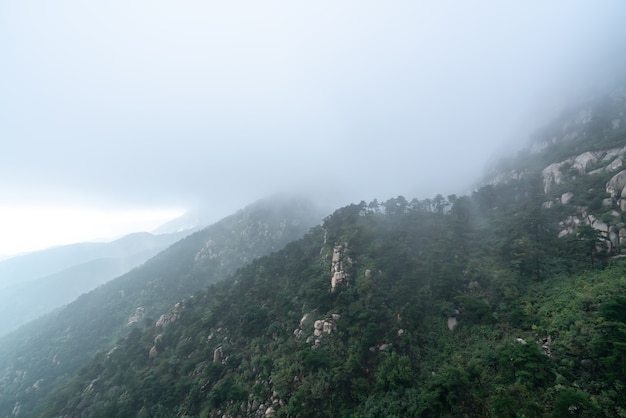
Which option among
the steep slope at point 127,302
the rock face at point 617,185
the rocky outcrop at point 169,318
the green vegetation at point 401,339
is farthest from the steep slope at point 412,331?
the steep slope at point 127,302

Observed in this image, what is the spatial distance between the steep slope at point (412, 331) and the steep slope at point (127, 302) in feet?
105

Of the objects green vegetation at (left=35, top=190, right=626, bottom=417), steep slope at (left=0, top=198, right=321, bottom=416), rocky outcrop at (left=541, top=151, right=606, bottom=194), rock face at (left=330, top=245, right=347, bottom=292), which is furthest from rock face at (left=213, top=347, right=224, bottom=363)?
rocky outcrop at (left=541, top=151, right=606, bottom=194)

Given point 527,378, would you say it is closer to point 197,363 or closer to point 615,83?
point 197,363

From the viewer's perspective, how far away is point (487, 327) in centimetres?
3219

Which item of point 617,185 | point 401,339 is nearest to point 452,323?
point 401,339

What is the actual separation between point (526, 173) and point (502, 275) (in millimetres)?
61202

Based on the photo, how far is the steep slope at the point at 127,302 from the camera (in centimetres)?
7862

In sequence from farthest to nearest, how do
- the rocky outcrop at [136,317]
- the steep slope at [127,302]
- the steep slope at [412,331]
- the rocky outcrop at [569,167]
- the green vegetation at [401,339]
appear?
the rocky outcrop at [136,317] → the steep slope at [127,302] → the rocky outcrop at [569,167] → the steep slope at [412,331] → the green vegetation at [401,339]

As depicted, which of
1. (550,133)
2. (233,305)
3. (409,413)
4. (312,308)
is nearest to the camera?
(409,413)

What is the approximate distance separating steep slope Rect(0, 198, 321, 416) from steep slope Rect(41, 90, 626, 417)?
32.0 m

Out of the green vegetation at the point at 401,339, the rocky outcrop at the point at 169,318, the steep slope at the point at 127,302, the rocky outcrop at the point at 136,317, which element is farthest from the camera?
the rocky outcrop at the point at 136,317

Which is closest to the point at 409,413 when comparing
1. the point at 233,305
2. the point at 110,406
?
the point at 233,305

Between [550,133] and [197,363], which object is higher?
[550,133]

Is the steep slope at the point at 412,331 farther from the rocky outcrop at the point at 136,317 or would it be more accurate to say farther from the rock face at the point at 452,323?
the rocky outcrop at the point at 136,317
